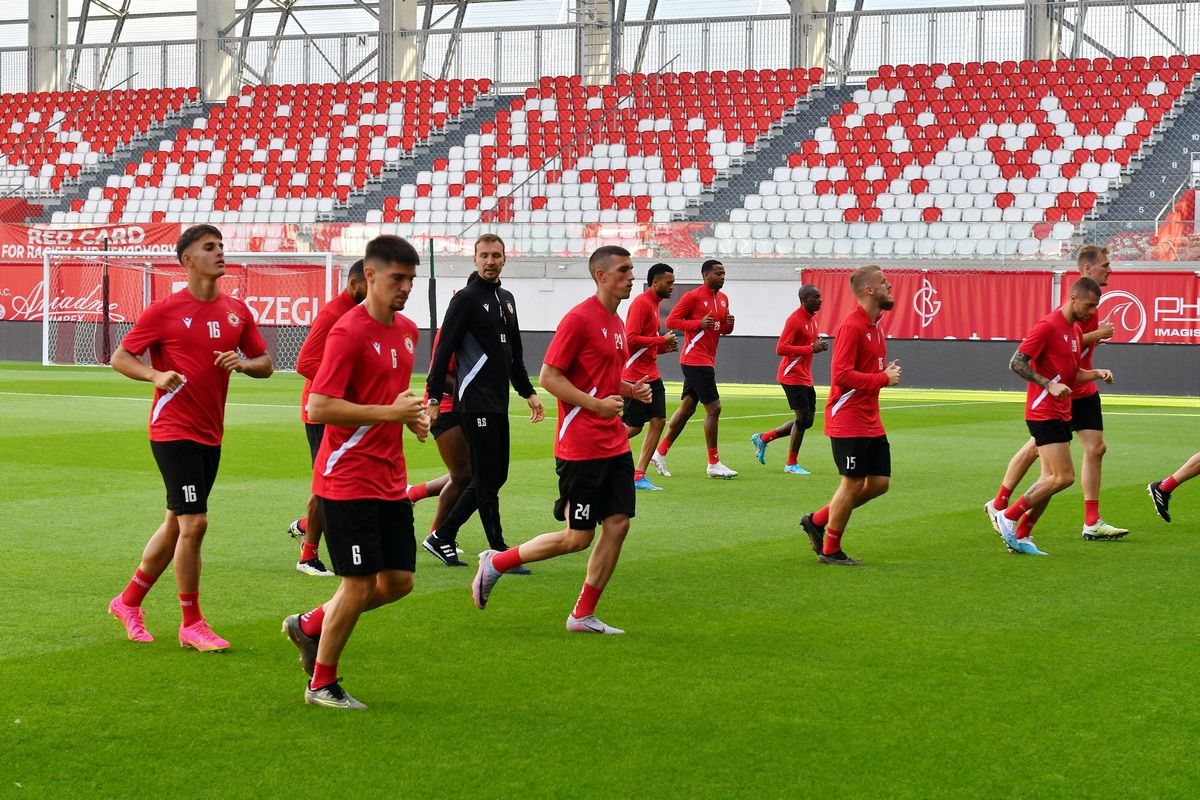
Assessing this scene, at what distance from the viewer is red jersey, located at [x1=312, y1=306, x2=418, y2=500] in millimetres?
5848

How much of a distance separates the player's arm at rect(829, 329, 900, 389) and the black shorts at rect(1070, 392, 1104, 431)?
89.8 inches

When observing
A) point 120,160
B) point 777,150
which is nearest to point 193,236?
point 777,150

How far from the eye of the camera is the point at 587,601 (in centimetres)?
755

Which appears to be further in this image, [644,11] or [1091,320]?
[644,11]

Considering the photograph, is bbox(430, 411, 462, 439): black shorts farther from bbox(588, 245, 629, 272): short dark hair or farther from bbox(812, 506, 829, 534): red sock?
bbox(588, 245, 629, 272): short dark hair

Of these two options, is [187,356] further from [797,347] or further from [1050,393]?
[797,347]

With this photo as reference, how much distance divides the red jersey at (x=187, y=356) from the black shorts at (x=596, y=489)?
64.7 inches

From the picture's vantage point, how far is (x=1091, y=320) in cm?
1101

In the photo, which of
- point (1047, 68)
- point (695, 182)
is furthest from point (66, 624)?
point (1047, 68)

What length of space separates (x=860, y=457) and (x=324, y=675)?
4.65 metres

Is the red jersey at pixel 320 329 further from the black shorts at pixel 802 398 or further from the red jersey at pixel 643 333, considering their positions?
the black shorts at pixel 802 398

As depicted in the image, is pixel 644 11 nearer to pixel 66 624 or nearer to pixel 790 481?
pixel 790 481

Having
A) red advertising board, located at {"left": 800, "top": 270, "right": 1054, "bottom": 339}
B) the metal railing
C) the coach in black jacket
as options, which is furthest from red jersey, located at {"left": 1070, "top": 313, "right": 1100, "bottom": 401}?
the metal railing

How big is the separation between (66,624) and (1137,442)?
48.9ft
